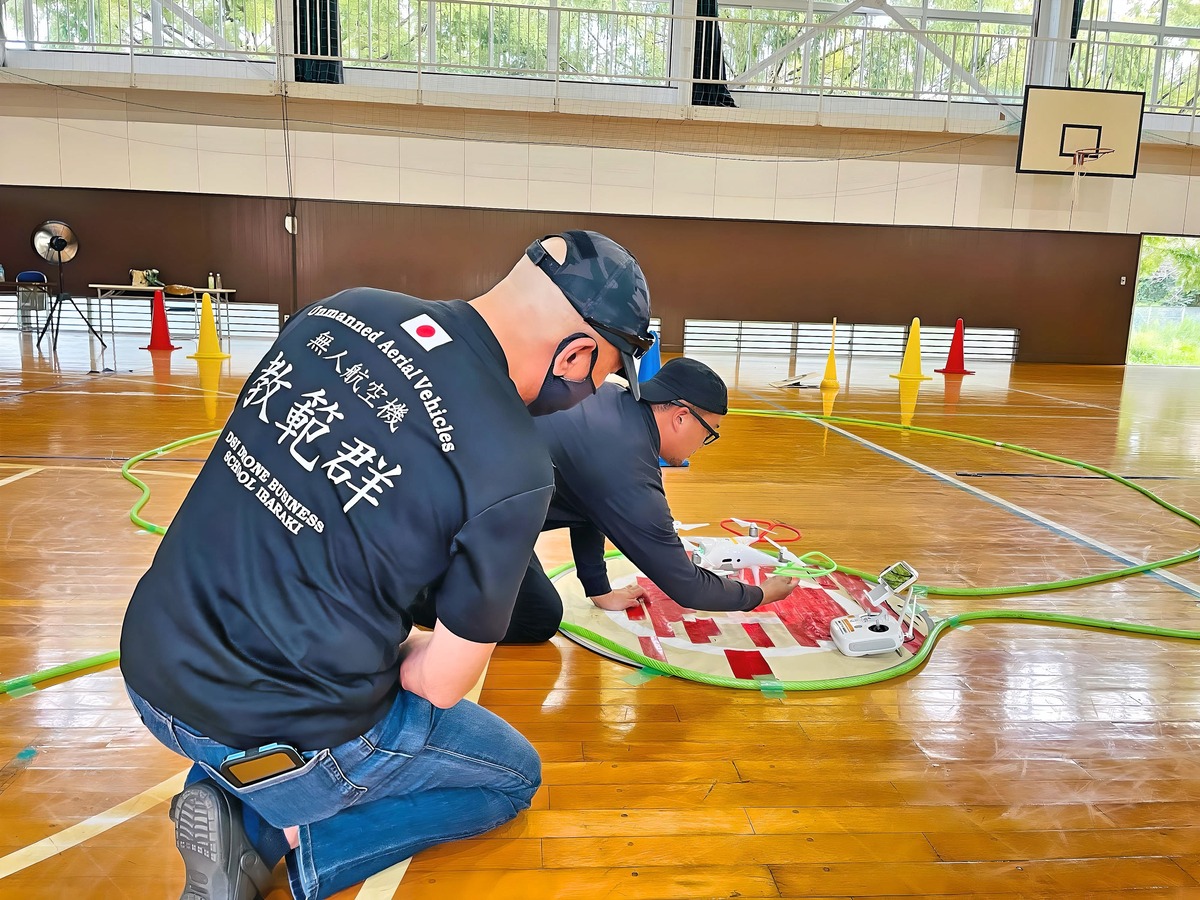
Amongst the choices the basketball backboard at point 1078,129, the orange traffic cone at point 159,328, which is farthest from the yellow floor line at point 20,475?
the basketball backboard at point 1078,129

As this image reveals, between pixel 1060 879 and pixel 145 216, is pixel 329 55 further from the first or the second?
pixel 1060 879

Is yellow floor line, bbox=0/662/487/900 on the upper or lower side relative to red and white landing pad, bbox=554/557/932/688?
upper

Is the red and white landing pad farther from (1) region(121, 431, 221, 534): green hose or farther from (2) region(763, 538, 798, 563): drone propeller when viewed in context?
(1) region(121, 431, 221, 534): green hose

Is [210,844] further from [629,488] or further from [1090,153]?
[1090,153]

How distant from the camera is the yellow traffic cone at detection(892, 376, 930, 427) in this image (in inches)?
282

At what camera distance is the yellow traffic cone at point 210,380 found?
632 cm

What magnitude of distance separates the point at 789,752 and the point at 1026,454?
4.44 m

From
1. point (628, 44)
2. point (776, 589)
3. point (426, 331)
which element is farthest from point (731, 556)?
point (628, 44)

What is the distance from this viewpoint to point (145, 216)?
1177 centimetres

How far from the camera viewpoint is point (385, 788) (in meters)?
1.44

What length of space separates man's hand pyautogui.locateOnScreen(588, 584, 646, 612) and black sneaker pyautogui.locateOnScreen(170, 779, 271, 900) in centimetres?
146

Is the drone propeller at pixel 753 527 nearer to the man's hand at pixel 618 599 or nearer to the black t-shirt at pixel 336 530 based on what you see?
the man's hand at pixel 618 599

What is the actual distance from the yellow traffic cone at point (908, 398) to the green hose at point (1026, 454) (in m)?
0.43

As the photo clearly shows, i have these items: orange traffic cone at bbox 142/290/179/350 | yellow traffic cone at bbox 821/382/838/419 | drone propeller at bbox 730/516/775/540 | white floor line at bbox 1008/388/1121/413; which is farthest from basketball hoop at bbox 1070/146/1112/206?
orange traffic cone at bbox 142/290/179/350
